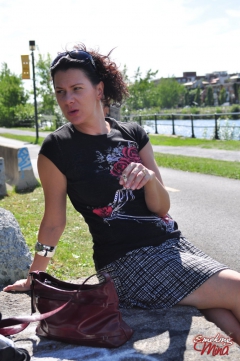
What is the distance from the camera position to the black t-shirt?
9.11ft

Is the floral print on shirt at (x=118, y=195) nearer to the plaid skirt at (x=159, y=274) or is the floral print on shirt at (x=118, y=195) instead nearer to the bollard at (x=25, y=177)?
the plaid skirt at (x=159, y=274)

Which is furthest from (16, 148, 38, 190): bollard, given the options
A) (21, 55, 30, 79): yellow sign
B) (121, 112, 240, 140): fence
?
(21, 55, 30, 79): yellow sign

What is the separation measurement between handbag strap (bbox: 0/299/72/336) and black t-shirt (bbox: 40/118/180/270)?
1.78ft

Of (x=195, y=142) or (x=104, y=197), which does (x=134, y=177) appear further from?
(x=195, y=142)

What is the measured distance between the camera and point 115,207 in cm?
280

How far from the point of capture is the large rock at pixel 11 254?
11.6ft

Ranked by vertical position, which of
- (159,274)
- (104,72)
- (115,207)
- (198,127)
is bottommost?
(198,127)

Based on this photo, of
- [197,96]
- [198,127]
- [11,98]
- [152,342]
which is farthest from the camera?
[197,96]

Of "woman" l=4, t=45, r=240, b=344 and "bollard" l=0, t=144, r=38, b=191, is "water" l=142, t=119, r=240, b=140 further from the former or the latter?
"woman" l=4, t=45, r=240, b=344

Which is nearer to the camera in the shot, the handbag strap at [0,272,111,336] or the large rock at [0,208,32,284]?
the handbag strap at [0,272,111,336]

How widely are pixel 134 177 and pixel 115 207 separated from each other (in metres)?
0.28

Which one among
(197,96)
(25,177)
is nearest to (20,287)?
(25,177)

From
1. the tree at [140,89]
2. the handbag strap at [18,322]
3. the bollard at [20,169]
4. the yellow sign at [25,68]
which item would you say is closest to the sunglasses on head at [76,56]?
the handbag strap at [18,322]

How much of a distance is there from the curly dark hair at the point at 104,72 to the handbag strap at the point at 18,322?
1.25 metres
